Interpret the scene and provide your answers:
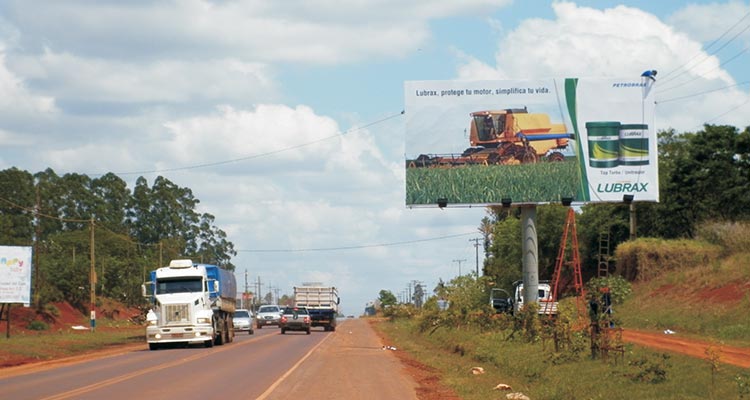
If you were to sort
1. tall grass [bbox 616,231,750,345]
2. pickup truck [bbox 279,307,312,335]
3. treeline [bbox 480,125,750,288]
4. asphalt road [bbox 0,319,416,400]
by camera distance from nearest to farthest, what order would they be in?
asphalt road [bbox 0,319,416,400]
tall grass [bbox 616,231,750,345]
pickup truck [bbox 279,307,312,335]
treeline [bbox 480,125,750,288]

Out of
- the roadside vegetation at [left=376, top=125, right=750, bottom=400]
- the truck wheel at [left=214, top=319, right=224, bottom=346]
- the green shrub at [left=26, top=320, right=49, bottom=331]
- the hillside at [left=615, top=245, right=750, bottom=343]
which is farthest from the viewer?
the green shrub at [left=26, top=320, right=49, bottom=331]

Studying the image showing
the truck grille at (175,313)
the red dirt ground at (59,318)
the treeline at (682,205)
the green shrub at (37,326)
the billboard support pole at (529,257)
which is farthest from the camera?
the green shrub at (37,326)

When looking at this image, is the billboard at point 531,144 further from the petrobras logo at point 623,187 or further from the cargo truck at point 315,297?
the cargo truck at point 315,297

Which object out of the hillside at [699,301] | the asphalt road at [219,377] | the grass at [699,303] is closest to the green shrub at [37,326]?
the asphalt road at [219,377]

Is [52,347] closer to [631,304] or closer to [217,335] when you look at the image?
[217,335]

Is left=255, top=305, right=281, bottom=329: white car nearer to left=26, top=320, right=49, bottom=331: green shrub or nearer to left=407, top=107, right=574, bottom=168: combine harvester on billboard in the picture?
left=26, top=320, right=49, bottom=331: green shrub

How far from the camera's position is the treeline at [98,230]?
93.8m

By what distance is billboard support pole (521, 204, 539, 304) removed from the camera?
44219 mm

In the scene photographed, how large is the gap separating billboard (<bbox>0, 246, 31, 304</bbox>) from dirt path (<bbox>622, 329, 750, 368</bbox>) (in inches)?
1166

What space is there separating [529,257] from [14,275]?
2535 cm

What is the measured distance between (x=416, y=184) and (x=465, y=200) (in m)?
2.15

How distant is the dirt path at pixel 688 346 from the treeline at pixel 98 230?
5319cm

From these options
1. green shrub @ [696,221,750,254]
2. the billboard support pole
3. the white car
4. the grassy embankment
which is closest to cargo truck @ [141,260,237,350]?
the grassy embankment

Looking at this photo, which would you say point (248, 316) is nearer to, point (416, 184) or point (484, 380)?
point (416, 184)
